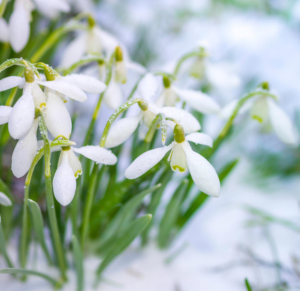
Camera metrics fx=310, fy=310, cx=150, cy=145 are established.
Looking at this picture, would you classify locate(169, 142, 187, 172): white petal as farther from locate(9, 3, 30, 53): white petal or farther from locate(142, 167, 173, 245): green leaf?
locate(9, 3, 30, 53): white petal

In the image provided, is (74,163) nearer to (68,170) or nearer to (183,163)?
(68,170)

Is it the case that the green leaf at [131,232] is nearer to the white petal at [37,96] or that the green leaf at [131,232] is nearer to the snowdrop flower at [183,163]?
the snowdrop flower at [183,163]

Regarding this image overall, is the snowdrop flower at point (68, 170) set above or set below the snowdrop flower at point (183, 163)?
below

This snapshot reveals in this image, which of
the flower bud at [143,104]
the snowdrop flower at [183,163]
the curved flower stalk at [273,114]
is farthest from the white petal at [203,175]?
the curved flower stalk at [273,114]

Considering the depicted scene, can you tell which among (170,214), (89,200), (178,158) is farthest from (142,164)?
(170,214)

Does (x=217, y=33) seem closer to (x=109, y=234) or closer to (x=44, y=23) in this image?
(x=44, y=23)

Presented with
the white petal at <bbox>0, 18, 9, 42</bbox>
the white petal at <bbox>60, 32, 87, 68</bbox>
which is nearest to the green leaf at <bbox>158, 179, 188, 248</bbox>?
the white petal at <bbox>60, 32, 87, 68</bbox>

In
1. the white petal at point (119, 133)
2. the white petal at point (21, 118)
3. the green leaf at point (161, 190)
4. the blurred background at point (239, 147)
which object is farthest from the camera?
the blurred background at point (239, 147)
